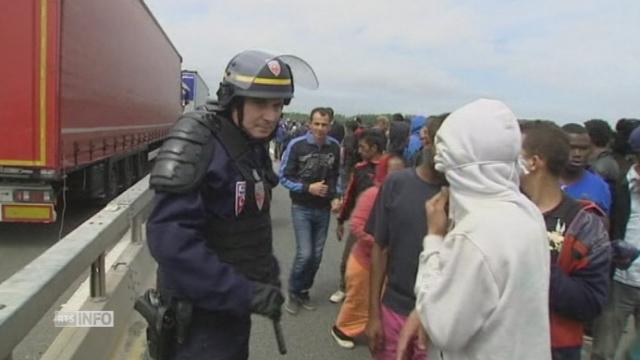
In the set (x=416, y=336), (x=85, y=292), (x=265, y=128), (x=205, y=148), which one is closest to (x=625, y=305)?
(x=416, y=336)

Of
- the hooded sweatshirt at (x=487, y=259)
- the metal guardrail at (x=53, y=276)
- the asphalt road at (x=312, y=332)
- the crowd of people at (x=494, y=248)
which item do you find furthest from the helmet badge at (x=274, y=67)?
the asphalt road at (x=312, y=332)

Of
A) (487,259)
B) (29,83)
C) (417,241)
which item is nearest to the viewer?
(487,259)

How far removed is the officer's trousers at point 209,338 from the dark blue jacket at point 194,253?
13cm

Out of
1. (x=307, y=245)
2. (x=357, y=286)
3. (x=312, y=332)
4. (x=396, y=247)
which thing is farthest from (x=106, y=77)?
(x=396, y=247)

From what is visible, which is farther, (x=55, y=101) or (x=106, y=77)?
(x=106, y=77)

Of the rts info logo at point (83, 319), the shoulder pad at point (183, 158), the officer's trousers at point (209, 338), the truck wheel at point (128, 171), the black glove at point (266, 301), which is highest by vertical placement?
the shoulder pad at point (183, 158)

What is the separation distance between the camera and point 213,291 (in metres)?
2.43

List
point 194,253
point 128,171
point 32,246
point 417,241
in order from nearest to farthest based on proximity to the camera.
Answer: point 194,253
point 417,241
point 32,246
point 128,171

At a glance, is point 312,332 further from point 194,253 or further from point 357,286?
point 194,253

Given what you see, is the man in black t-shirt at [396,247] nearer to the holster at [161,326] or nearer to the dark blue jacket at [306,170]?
the holster at [161,326]

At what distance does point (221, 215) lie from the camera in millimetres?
2604

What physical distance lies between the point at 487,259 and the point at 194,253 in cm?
108

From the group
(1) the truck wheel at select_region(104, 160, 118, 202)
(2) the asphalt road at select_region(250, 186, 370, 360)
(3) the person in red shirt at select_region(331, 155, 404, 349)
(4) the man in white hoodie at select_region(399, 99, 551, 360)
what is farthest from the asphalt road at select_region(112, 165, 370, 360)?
(1) the truck wheel at select_region(104, 160, 118, 202)

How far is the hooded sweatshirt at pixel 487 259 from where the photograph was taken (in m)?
2.02
